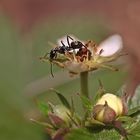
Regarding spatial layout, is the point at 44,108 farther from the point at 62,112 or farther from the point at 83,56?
the point at 83,56

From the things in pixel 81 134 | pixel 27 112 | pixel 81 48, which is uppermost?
pixel 81 48

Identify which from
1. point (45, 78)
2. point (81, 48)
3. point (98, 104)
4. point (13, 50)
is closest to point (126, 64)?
point (45, 78)

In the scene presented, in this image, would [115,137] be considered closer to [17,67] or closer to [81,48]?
[81,48]

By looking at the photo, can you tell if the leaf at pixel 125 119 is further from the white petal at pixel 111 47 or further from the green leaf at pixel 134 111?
the white petal at pixel 111 47

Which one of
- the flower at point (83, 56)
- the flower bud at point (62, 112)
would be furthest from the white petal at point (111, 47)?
the flower bud at point (62, 112)

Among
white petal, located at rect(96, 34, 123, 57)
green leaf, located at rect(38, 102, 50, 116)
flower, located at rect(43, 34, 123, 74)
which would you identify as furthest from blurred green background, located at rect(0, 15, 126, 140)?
green leaf, located at rect(38, 102, 50, 116)

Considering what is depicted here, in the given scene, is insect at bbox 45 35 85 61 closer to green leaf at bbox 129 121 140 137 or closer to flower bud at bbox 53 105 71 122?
flower bud at bbox 53 105 71 122
